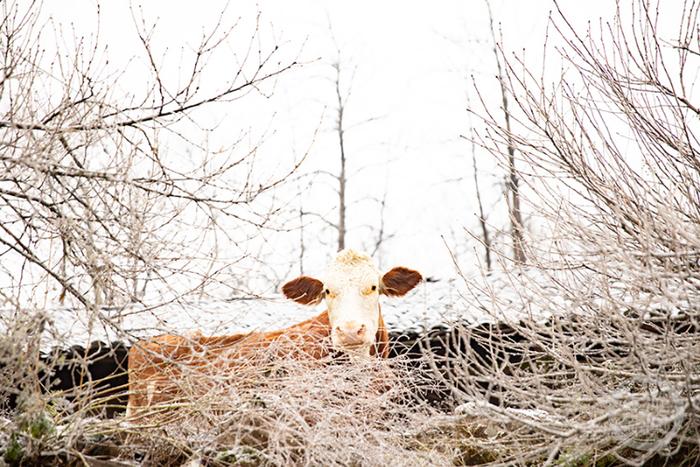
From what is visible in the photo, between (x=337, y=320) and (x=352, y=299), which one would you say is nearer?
(x=337, y=320)

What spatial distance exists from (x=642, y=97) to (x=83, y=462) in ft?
15.4

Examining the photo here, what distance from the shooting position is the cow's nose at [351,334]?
6617 millimetres

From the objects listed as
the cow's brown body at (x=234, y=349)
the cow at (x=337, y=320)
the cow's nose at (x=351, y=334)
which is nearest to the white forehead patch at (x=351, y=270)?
the cow at (x=337, y=320)

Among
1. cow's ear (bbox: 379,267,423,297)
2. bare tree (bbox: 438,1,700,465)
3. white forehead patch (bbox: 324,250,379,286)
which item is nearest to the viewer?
bare tree (bbox: 438,1,700,465)

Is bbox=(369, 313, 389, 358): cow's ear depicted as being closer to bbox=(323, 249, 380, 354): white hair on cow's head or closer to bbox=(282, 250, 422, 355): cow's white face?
bbox=(282, 250, 422, 355): cow's white face

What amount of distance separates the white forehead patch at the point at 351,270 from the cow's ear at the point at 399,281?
0.77ft

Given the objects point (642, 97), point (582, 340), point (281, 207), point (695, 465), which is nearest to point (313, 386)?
point (281, 207)

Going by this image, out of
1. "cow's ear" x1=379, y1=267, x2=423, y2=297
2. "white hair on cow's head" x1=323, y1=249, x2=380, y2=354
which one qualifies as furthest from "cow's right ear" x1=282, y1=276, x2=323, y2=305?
"cow's ear" x1=379, y1=267, x2=423, y2=297

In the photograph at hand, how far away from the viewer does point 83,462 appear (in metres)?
4.85

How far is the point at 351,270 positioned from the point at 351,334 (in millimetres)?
787

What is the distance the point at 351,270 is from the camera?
283 inches

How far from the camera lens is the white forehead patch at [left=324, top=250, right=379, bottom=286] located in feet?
23.5

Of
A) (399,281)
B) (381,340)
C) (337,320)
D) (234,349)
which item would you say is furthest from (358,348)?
(234,349)

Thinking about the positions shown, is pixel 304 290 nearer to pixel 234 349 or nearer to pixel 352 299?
pixel 352 299
